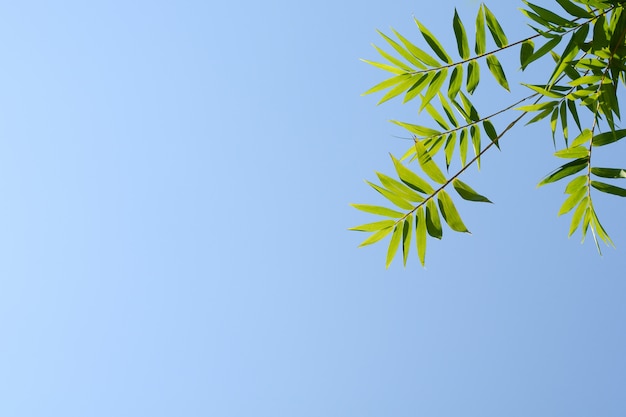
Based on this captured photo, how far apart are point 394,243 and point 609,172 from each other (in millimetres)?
341

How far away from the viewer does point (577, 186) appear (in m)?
1.23

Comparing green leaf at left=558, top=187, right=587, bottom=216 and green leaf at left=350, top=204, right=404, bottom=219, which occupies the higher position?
green leaf at left=558, top=187, right=587, bottom=216

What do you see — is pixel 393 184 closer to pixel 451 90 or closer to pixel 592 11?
pixel 451 90

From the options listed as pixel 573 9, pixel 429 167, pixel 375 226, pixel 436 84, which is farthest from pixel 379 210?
pixel 573 9

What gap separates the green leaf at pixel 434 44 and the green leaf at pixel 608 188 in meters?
0.31

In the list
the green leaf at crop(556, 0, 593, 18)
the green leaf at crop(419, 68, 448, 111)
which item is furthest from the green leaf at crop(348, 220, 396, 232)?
the green leaf at crop(556, 0, 593, 18)

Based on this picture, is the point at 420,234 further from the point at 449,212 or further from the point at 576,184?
the point at 576,184

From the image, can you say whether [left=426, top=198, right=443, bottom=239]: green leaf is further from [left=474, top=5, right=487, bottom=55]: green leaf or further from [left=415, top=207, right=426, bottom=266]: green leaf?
[left=474, top=5, right=487, bottom=55]: green leaf

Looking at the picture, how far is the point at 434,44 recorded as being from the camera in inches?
50.3

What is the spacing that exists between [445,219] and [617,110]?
28cm

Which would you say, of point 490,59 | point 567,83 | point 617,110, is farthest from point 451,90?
point 617,110

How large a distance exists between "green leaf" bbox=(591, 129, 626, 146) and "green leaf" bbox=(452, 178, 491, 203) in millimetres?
207

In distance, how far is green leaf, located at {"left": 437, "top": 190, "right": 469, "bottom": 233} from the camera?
1.11m

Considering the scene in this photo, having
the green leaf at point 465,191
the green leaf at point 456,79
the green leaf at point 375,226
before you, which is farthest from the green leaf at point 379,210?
the green leaf at point 456,79
